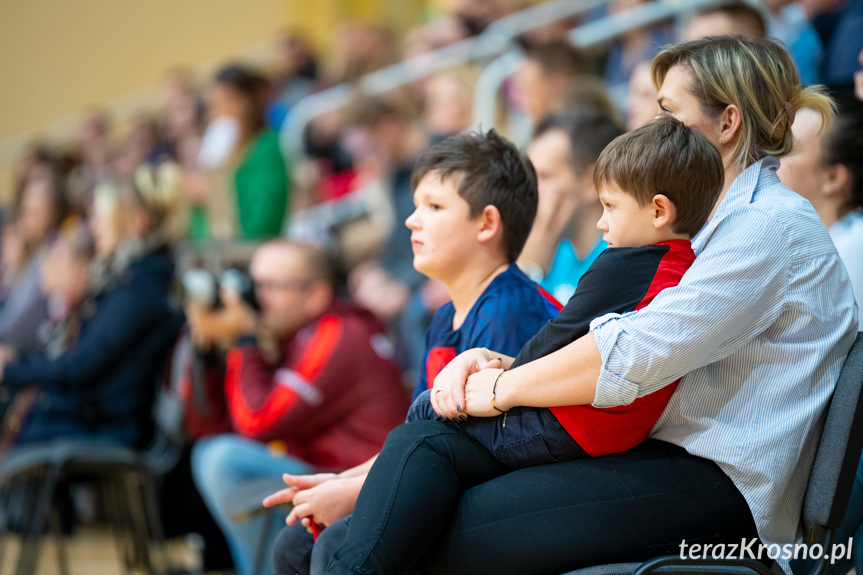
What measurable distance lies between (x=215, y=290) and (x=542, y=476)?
6.63ft

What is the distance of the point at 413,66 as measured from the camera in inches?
202

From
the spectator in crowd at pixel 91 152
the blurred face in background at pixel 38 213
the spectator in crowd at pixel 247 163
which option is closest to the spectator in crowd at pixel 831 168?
the spectator in crowd at pixel 247 163

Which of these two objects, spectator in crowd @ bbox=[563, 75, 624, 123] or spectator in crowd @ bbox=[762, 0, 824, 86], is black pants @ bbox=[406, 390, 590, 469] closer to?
spectator in crowd @ bbox=[563, 75, 624, 123]

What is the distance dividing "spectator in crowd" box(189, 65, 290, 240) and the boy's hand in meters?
3.22

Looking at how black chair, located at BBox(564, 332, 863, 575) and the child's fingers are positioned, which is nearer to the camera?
black chair, located at BBox(564, 332, 863, 575)

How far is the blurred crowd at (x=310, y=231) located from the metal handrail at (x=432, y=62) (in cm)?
8

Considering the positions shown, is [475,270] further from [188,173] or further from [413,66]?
[188,173]

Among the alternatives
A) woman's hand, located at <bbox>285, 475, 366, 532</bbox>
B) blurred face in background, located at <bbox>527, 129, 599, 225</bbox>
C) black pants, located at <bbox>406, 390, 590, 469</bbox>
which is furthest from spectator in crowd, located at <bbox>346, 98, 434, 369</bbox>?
black pants, located at <bbox>406, 390, 590, 469</bbox>

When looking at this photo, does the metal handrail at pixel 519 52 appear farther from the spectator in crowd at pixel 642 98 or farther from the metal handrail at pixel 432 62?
the spectator in crowd at pixel 642 98

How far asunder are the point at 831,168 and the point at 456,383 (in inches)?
40.0

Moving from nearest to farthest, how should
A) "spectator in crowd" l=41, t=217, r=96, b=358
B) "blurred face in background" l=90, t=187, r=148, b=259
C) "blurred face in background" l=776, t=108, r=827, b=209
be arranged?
"blurred face in background" l=776, t=108, r=827, b=209
"spectator in crowd" l=41, t=217, r=96, b=358
"blurred face in background" l=90, t=187, r=148, b=259

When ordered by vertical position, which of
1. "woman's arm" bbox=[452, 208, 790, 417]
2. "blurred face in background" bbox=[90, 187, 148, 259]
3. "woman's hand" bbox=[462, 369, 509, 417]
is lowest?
"woman's hand" bbox=[462, 369, 509, 417]

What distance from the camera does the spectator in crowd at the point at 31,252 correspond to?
15.4 ft

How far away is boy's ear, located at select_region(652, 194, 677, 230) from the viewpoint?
4.36 feet
